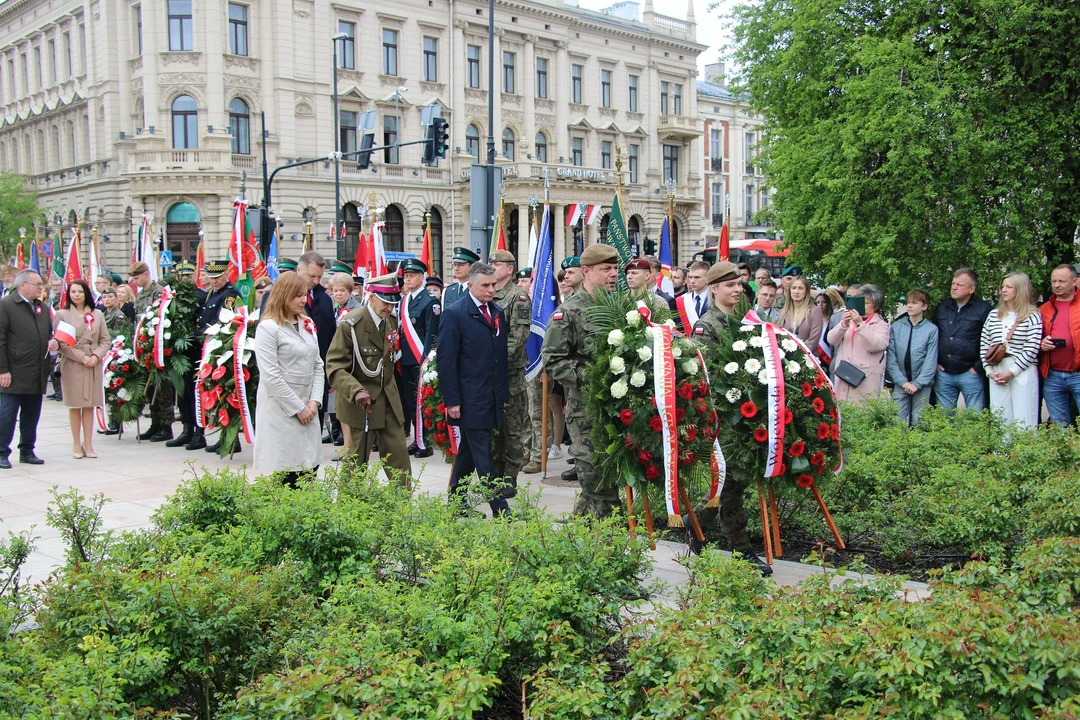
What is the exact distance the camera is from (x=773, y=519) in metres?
6.78

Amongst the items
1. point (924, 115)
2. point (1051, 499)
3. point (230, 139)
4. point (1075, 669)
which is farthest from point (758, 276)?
point (230, 139)

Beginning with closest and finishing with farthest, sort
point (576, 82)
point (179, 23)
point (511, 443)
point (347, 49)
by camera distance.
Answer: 1. point (511, 443)
2. point (179, 23)
3. point (347, 49)
4. point (576, 82)

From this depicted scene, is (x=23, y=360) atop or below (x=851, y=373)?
atop

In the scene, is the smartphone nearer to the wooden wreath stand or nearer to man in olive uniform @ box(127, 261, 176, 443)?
the wooden wreath stand

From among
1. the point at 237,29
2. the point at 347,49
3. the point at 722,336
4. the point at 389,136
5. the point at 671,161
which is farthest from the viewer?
the point at 671,161

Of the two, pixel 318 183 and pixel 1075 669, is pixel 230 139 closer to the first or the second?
pixel 318 183

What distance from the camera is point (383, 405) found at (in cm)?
877

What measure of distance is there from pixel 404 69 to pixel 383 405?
49.1 meters

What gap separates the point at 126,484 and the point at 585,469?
5443 millimetres

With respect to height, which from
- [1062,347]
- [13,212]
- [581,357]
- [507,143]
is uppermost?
[507,143]

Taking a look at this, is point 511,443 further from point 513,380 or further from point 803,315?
point 803,315

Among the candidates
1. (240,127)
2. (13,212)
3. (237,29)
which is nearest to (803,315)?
(240,127)

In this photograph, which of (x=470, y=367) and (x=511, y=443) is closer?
(x=470, y=367)

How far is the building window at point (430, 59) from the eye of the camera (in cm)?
5588
